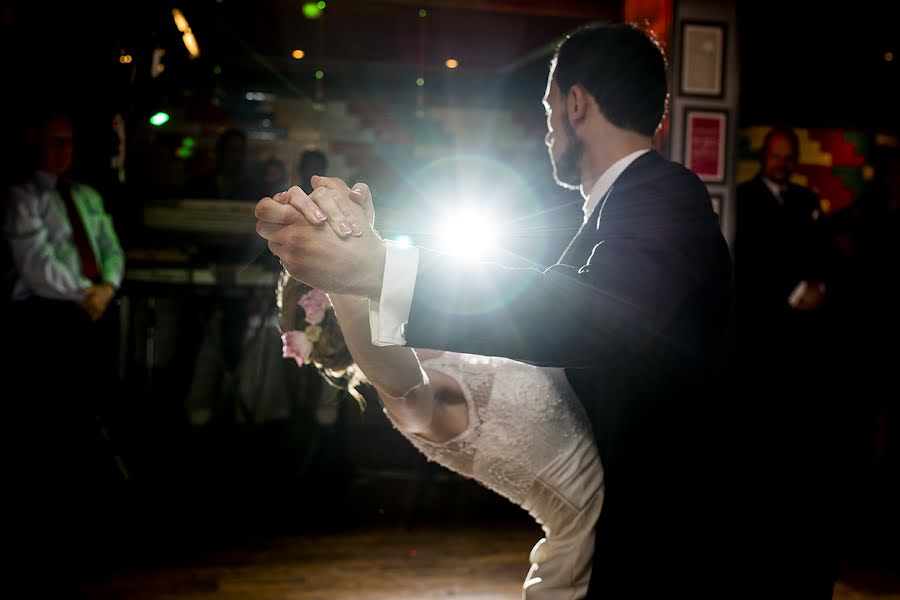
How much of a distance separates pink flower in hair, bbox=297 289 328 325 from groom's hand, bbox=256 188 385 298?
3.09 ft

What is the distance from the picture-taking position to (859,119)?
6.82 meters

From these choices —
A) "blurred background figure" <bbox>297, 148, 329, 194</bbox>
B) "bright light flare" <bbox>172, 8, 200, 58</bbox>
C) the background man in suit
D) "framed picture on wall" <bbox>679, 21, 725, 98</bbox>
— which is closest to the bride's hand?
the background man in suit

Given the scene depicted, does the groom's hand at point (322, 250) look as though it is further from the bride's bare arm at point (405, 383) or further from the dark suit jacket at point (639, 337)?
the bride's bare arm at point (405, 383)

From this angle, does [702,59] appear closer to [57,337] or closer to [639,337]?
[639,337]

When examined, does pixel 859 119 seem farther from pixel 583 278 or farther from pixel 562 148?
pixel 583 278

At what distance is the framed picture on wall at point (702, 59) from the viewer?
3.76 meters

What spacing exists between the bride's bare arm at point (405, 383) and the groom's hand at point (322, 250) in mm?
213

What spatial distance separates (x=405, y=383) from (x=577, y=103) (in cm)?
61

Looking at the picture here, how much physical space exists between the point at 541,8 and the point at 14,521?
13.4ft

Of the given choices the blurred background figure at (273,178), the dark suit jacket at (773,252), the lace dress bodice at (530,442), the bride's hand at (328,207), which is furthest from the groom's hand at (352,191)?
the blurred background figure at (273,178)

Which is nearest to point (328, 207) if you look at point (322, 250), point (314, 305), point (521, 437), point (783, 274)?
point (322, 250)

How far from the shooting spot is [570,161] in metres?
1.49


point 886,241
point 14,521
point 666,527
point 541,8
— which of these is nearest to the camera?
point 666,527

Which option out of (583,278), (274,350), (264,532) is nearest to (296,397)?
(274,350)
